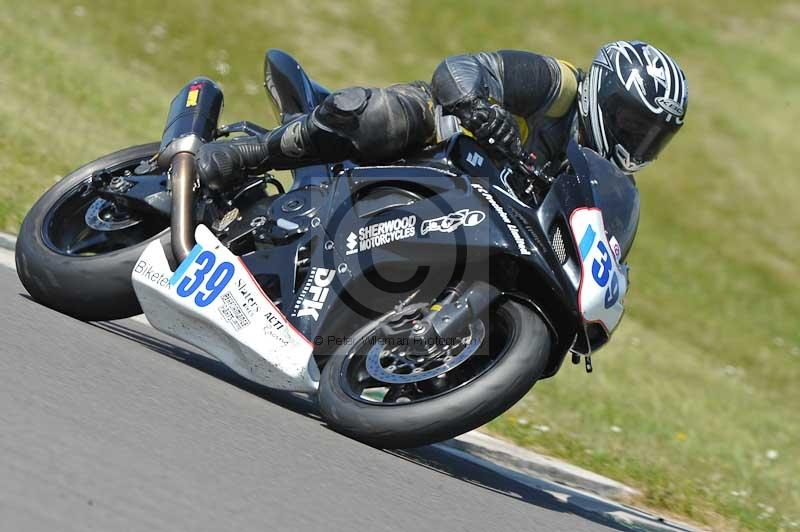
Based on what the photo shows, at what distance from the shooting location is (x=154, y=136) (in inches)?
488

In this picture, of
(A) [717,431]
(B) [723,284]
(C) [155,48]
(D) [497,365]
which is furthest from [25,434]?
(C) [155,48]

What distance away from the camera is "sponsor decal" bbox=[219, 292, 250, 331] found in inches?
187

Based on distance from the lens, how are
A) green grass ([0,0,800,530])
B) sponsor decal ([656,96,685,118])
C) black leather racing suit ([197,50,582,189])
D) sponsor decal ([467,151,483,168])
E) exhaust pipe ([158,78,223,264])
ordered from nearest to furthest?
1. sponsor decal ([656,96,685,118])
2. sponsor decal ([467,151,483,168])
3. black leather racing suit ([197,50,582,189])
4. exhaust pipe ([158,78,223,264])
5. green grass ([0,0,800,530])

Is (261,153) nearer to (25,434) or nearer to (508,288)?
(508,288)

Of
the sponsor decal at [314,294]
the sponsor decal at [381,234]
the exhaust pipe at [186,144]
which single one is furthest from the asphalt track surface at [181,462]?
the sponsor decal at [381,234]

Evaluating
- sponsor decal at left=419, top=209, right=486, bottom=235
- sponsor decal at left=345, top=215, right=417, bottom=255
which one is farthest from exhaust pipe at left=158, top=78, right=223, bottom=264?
sponsor decal at left=419, top=209, right=486, bottom=235

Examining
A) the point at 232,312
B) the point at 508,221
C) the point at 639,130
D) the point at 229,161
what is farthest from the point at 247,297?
the point at 639,130

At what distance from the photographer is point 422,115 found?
4.93 m

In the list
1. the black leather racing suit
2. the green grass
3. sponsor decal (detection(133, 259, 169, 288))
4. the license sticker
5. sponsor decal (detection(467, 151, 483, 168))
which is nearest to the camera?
the license sticker

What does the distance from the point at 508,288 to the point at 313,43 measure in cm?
1490

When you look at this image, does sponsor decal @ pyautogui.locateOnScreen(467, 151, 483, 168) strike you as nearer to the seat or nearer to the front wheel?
the front wheel

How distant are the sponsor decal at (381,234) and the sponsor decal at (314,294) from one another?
134 millimetres

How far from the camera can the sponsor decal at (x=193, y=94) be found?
567 centimetres

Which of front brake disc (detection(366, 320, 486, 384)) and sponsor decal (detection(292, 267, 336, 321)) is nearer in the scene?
front brake disc (detection(366, 320, 486, 384))
